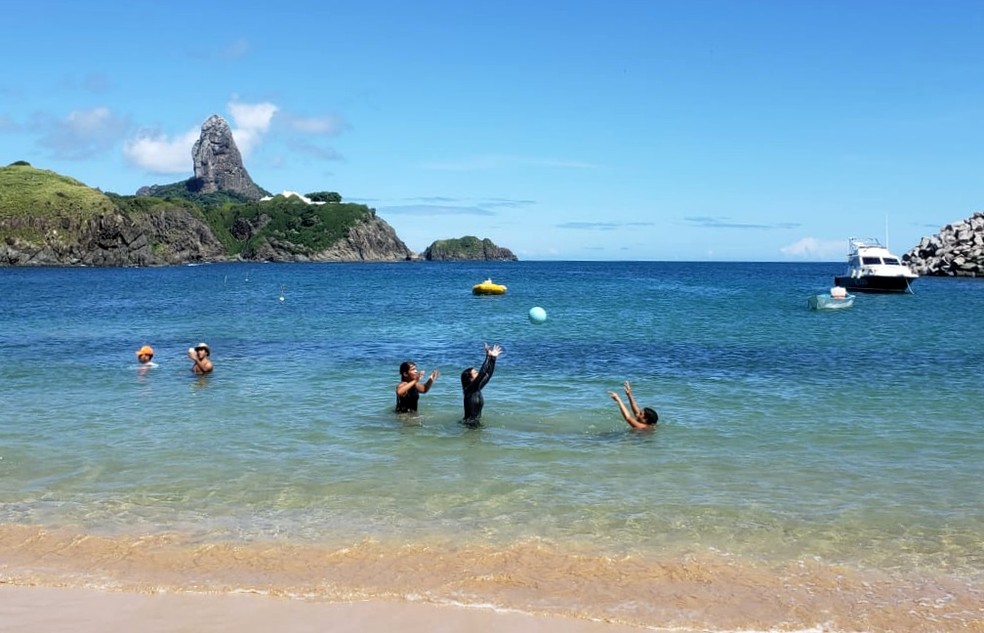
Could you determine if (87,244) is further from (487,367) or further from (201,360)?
(487,367)

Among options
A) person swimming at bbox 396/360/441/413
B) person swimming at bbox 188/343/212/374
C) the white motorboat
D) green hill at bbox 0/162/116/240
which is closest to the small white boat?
the white motorboat

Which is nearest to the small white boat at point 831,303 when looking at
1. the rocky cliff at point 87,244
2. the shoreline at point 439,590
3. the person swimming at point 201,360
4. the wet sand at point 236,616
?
the person swimming at point 201,360

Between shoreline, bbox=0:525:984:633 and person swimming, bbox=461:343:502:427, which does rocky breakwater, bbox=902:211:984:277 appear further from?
shoreline, bbox=0:525:984:633

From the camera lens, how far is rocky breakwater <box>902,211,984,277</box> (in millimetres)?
93375

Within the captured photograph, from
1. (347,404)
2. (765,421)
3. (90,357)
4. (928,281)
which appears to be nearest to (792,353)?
(765,421)

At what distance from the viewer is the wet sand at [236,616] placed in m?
6.97

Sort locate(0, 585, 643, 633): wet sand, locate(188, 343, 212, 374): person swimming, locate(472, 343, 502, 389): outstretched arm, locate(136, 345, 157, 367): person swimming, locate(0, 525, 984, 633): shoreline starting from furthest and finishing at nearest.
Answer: locate(136, 345, 157, 367): person swimming < locate(188, 343, 212, 374): person swimming < locate(472, 343, 502, 389): outstretched arm < locate(0, 525, 984, 633): shoreline < locate(0, 585, 643, 633): wet sand

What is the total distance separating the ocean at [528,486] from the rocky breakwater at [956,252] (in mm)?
78087

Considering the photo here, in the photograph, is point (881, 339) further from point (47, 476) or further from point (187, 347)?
Result: point (47, 476)

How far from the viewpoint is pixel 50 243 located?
150250mm

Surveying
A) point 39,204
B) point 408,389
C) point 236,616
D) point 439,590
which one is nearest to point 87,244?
point 39,204

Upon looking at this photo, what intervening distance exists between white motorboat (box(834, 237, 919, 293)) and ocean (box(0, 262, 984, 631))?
140 ft

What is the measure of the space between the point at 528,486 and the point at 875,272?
6339 centimetres

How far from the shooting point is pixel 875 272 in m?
66.2
